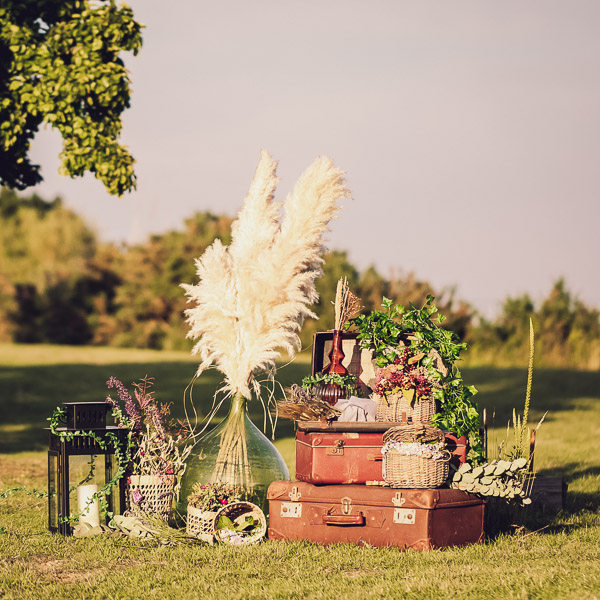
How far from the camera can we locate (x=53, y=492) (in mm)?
6996

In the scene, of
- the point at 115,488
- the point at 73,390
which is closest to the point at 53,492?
the point at 115,488

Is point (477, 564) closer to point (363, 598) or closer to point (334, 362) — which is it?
point (363, 598)

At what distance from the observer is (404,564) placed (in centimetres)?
584

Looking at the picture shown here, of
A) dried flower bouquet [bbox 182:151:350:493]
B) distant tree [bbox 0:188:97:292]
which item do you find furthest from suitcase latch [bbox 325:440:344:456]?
distant tree [bbox 0:188:97:292]

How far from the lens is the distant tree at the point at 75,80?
10.3 metres

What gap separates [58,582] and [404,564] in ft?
7.09

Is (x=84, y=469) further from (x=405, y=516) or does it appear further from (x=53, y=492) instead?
(x=405, y=516)

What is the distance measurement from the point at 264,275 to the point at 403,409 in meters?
1.49

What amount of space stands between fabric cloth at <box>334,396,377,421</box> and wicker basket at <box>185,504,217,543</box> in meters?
1.19

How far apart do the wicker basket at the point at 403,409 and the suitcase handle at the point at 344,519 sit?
794 mm

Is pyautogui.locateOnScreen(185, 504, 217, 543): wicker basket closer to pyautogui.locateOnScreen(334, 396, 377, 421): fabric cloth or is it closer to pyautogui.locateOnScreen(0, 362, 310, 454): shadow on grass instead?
pyautogui.locateOnScreen(334, 396, 377, 421): fabric cloth

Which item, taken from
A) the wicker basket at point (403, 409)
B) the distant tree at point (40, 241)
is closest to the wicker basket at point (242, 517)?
the wicker basket at point (403, 409)

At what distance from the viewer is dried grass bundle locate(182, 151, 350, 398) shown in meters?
7.14

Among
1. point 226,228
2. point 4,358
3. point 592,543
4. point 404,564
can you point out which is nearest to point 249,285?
point 404,564
